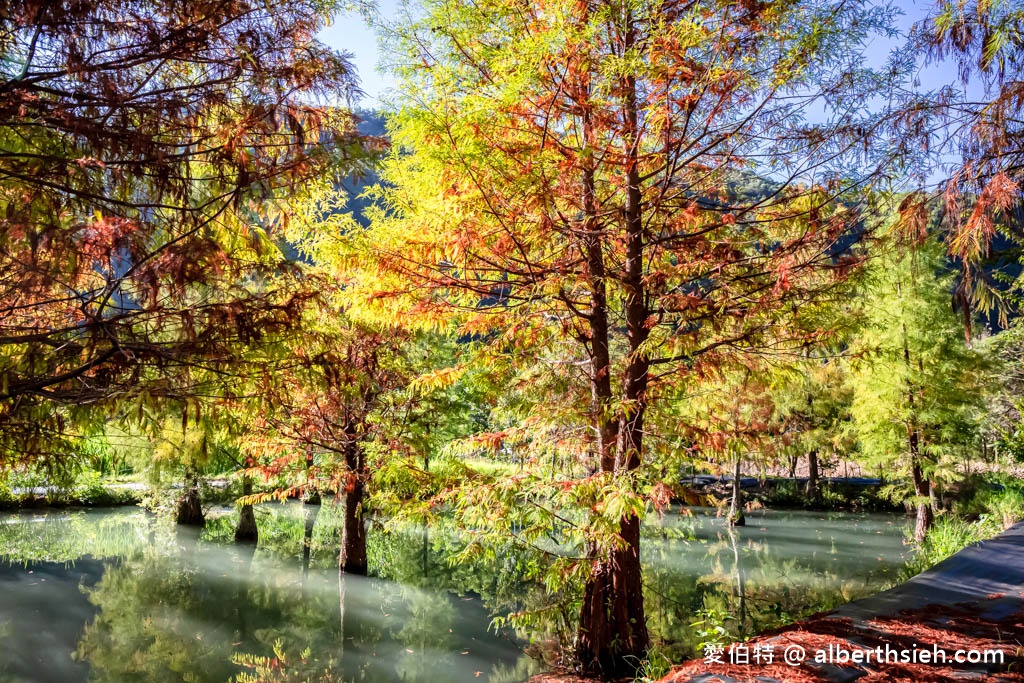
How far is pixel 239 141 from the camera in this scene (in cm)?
410

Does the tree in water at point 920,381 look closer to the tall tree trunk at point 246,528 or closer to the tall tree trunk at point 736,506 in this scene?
the tall tree trunk at point 736,506

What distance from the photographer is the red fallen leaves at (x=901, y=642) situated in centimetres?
319

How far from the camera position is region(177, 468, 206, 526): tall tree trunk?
16.3 meters

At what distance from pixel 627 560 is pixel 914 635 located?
2.53 metres

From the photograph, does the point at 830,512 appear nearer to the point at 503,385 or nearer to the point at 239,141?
the point at 503,385

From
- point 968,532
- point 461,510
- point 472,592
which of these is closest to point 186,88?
point 461,510

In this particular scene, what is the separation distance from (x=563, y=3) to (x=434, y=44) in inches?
44.8

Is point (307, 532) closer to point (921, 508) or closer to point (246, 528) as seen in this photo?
point (246, 528)

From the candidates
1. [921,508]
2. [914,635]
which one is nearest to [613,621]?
[914,635]

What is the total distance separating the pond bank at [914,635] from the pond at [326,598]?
739 mm

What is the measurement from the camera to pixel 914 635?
3873 mm

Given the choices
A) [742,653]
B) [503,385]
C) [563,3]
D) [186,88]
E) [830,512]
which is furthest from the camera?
[830,512]

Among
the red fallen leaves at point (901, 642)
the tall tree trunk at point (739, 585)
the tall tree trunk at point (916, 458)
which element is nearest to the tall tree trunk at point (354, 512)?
the tall tree trunk at point (739, 585)

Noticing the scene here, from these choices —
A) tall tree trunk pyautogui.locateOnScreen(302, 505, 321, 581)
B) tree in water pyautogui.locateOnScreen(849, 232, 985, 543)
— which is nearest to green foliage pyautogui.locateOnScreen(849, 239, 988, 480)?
tree in water pyautogui.locateOnScreen(849, 232, 985, 543)
